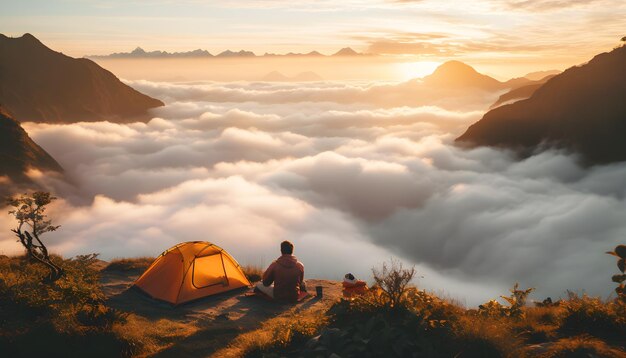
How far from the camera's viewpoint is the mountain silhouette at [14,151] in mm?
91250

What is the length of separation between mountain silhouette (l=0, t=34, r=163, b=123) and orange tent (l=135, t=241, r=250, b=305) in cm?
15344

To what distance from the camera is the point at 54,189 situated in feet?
366

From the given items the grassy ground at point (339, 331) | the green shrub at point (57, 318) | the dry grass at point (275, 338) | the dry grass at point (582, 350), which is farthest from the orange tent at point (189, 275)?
the dry grass at point (582, 350)

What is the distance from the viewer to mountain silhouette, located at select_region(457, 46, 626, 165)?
99.2 m

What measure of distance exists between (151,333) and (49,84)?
181 metres

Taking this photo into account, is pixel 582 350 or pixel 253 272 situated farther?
pixel 253 272

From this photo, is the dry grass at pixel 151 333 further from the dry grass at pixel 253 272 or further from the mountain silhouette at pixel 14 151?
the mountain silhouette at pixel 14 151

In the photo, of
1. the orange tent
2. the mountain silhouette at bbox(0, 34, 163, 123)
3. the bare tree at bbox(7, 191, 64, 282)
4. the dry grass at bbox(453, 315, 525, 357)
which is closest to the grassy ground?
the dry grass at bbox(453, 315, 525, 357)

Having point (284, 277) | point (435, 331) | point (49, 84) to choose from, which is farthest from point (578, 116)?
A: point (49, 84)

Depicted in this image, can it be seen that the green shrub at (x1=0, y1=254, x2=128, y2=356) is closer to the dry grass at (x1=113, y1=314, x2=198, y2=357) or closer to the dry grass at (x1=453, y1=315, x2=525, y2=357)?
the dry grass at (x1=113, y1=314, x2=198, y2=357)

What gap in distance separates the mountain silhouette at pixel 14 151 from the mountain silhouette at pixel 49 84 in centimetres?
5347

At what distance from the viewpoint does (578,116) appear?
104m

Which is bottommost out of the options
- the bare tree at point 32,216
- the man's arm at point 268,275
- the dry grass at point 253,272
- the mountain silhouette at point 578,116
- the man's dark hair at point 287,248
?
the dry grass at point 253,272

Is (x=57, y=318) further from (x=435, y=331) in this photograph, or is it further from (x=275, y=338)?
(x=435, y=331)
